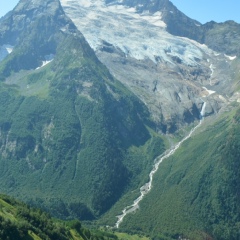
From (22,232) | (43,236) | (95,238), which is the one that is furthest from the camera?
(95,238)

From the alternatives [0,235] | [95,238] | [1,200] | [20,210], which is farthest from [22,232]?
[95,238]

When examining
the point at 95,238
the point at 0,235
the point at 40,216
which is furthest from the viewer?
the point at 95,238

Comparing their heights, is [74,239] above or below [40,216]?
below

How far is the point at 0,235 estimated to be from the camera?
125750mm

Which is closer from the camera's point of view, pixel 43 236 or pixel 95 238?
pixel 43 236

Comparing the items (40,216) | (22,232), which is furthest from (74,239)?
(22,232)

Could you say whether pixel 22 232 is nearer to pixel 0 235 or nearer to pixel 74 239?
pixel 0 235

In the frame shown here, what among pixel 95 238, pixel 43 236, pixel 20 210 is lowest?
pixel 95 238

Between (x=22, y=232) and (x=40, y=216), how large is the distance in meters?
23.0

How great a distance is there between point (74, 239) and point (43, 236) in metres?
28.5

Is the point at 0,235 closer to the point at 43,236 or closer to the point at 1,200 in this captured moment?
the point at 43,236

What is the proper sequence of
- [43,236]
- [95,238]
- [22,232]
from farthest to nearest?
[95,238], [43,236], [22,232]

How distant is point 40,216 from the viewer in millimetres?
157000

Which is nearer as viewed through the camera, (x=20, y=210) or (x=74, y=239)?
(x=20, y=210)
